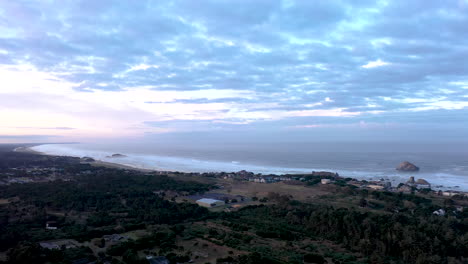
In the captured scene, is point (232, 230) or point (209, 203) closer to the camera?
point (232, 230)

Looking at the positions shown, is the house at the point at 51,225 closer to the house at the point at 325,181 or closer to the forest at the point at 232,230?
the forest at the point at 232,230

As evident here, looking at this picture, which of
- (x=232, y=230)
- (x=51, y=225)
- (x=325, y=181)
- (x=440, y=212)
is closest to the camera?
(x=232, y=230)

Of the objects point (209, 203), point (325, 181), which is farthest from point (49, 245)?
point (325, 181)

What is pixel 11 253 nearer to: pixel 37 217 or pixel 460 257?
pixel 37 217

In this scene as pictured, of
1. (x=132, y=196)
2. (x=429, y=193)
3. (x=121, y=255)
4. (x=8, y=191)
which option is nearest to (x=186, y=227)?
(x=121, y=255)

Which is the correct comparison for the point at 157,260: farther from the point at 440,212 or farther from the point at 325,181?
the point at 325,181

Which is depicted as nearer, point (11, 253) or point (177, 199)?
point (11, 253)

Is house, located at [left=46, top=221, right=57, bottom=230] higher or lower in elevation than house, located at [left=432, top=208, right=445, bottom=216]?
lower

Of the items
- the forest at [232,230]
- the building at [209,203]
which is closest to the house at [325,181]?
the forest at [232,230]

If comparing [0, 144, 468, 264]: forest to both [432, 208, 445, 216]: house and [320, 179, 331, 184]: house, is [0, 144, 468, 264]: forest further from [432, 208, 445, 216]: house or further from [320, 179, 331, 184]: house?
[320, 179, 331, 184]: house

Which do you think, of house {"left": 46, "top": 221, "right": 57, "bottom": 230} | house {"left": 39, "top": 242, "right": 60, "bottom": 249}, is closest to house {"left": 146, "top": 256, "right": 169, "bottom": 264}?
house {"left": 39, "top": 242, "right": 60, "bottom": 249}

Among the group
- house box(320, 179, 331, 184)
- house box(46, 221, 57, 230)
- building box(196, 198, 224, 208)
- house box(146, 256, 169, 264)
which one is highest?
house box(320, 179, 331, 184)
